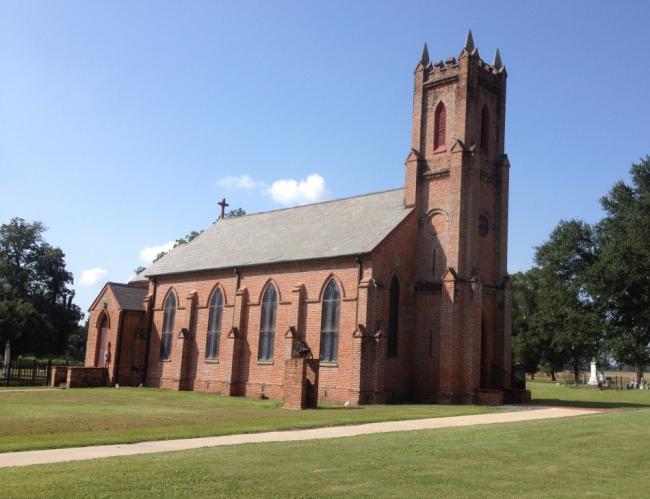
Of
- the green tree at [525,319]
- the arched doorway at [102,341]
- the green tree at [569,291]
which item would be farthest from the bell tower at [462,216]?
the green tree at [525,319]

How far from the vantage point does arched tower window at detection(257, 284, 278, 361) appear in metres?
33.4

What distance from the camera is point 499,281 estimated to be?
33.4 metres

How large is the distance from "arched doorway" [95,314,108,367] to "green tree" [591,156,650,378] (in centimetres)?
3199

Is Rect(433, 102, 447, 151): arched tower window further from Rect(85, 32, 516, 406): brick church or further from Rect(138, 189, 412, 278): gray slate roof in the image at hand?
Rect(138, 189, 412, 278): gray slate roof

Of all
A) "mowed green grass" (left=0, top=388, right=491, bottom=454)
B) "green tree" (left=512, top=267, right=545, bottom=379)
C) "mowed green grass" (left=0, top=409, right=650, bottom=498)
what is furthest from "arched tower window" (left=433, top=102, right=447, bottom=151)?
"green tree" (left=512, top=267, right=545, bottom=379)

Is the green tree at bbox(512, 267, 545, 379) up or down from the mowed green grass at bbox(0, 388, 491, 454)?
up

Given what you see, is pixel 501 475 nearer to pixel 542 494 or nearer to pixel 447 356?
pixel 542 494

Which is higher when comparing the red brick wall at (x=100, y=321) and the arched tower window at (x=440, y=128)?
the arched tower window at (x=440, y=128)

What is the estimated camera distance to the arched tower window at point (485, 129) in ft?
111

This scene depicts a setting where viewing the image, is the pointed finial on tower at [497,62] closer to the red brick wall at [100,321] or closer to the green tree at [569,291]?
the green tree at [569,291]

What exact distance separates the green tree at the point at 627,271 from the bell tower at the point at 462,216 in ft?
43.8

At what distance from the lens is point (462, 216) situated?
101 feet

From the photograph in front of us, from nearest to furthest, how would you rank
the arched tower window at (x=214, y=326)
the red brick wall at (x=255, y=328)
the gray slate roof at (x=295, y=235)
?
the red brick wall at (x=255, y=328) < the gray slate roof at (x=295, y=235) < the arched tower window at (x=214, y=326)

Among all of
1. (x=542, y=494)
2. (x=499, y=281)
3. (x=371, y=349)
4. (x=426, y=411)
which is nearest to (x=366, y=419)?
(x=426, y=411)
